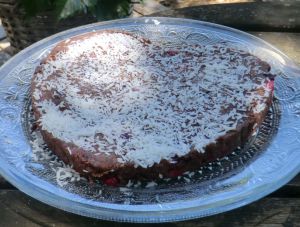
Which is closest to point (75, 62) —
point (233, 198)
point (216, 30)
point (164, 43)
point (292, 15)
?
point (164, 43)

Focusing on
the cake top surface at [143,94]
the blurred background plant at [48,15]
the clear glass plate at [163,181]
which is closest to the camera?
the clear glass plate at [163,181]

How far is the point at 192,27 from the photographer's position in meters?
1.29

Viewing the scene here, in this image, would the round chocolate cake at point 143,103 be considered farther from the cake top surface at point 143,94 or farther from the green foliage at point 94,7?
the green foliage at point 94,7

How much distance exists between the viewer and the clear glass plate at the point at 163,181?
776mm

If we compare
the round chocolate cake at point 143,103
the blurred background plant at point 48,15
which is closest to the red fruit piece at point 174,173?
the round chocolate cake at point 143,103

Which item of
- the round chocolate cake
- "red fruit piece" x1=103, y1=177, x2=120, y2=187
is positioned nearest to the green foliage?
the round chocolate cake

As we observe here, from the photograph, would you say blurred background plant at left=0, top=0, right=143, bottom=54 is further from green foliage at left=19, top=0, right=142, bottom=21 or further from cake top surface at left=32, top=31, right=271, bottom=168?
cake top surface at left=32, top=31, right=271, bottom=168

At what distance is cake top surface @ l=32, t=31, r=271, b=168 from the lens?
2.94 feet

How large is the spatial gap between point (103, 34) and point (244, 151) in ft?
1.58

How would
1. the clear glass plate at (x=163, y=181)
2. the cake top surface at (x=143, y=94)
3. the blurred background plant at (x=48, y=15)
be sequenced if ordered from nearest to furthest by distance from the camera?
the clear glass plate at (x=163, y=181) < the cake top surface at (x=143, y=94) < the blurred background plant at (x=48, y=15)

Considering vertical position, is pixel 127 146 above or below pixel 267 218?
above

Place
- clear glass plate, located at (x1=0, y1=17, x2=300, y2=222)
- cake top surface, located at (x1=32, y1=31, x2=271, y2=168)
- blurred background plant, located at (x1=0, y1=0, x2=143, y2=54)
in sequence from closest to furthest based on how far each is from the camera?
clear glass plate, located at (x1=0, y1=17, x2=300, y2=222) → cake top surface, located at (x1=32, y1=31, x2=271, y2=168) → blurred background plant, located at (x1=0, y1=0, x2=143, y2=54)

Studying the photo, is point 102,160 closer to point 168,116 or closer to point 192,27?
point 168,116

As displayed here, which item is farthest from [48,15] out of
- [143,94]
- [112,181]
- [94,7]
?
[112,181]
